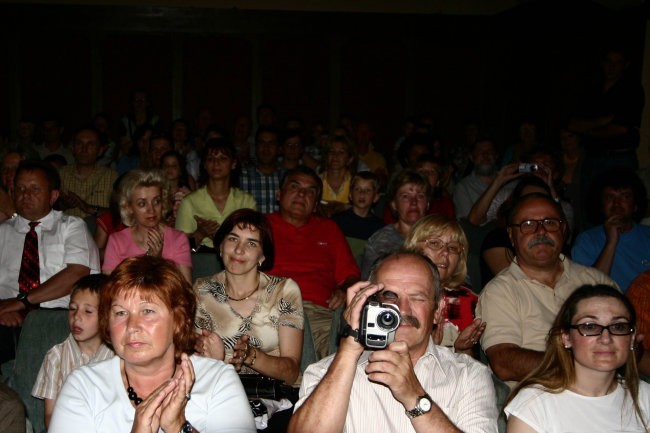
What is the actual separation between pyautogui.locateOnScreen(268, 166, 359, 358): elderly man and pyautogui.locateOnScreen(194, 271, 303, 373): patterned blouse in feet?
2.32

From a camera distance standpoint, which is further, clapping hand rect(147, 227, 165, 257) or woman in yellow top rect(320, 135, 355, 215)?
woman in yellow top rect(320, 135, 355, 215)

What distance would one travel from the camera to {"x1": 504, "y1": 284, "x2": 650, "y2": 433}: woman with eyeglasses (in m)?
2.20

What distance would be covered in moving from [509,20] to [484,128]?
152cm

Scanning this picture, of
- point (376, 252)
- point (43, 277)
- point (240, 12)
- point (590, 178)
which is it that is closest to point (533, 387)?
point (376, 252)

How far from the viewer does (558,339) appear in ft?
7.66

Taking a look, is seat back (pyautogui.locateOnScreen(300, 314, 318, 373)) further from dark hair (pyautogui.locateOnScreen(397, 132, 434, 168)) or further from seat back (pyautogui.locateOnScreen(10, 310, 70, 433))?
dark hair (pyautogui.locateOnScreen(397, 132, 434, 168))

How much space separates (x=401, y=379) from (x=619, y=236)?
2.53 metres

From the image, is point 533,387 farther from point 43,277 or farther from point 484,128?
point 484,128

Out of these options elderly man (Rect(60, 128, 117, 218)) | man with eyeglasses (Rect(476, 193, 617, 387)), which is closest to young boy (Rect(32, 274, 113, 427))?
man with eyeglasses (Rect(476, 193, 617, 387))

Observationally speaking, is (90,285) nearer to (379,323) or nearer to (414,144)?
(379,323)

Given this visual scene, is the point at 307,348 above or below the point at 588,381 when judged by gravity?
below

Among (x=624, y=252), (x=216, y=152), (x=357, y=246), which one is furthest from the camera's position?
(x=216, y=152)

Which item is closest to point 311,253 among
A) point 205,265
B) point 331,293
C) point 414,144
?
point 331,293

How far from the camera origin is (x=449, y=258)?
323cm
